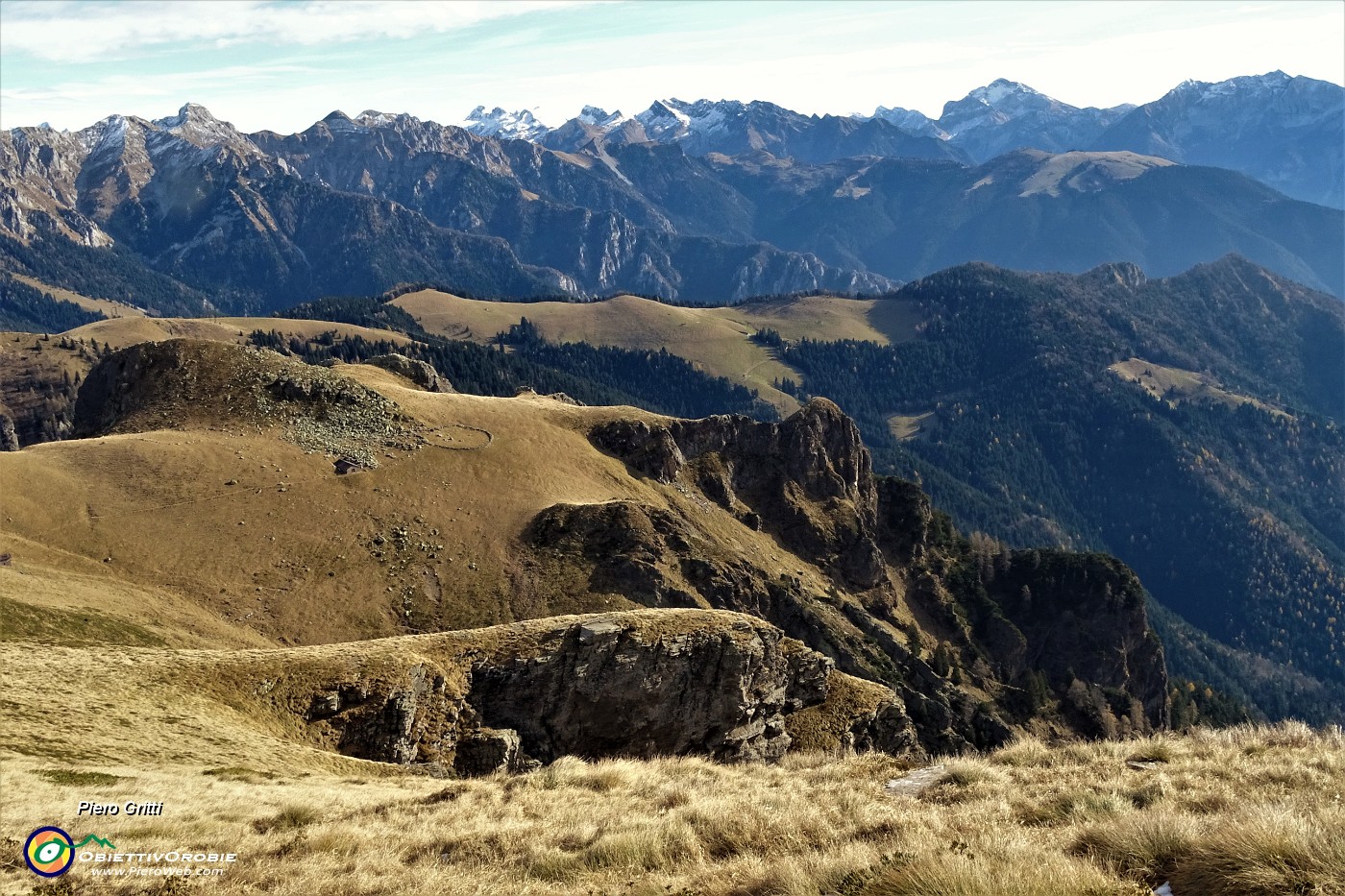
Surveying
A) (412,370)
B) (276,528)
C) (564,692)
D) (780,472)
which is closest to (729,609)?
(780,472)

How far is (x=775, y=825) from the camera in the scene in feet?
72.2

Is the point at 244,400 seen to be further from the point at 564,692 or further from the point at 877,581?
the point at 877,581

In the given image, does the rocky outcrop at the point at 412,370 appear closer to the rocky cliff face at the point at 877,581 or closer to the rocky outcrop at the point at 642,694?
the rocky cliff face at the point at 877,581

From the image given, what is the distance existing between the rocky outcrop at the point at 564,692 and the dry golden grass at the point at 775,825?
43.9 feet

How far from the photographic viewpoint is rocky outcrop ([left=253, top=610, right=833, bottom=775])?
164ft

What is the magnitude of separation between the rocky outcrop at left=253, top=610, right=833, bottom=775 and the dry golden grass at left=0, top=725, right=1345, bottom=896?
13377mm

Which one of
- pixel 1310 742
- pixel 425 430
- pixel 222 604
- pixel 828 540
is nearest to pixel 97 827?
pixel 1310 742

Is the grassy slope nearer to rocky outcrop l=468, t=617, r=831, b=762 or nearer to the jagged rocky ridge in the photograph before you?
the jagged rocky ridge

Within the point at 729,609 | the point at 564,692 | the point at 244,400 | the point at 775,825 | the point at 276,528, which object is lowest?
→ the point at 729,609

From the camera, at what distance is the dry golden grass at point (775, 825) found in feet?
52.5

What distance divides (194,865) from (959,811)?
18394 millimetres

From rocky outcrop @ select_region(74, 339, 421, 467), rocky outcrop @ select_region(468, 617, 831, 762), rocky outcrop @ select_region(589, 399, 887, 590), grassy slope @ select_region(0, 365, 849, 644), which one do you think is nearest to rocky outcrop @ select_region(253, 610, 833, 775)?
rocky outcrop @ select_region(468, 617, 831, 762)

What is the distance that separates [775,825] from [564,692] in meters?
38.8

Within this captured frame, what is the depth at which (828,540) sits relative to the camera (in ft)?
494
